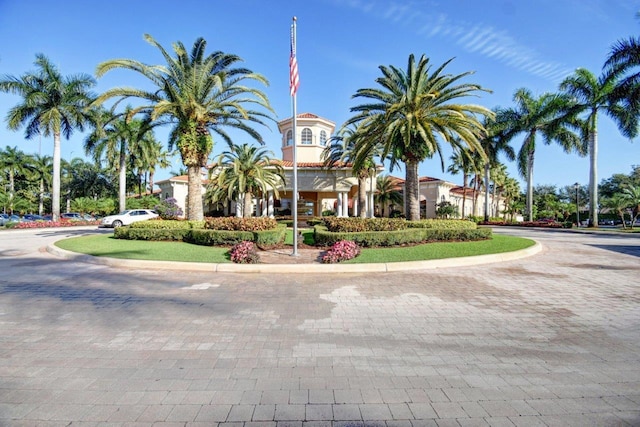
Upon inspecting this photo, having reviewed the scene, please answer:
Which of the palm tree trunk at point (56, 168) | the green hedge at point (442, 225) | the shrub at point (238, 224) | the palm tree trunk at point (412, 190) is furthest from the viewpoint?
the palm tree trunk at point (56, 168)

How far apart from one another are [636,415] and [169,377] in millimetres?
4427

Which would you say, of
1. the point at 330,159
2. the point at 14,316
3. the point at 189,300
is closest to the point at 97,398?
the point at 189,300

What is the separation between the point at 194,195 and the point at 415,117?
1175 centimetres

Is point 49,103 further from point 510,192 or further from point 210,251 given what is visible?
point 510,192

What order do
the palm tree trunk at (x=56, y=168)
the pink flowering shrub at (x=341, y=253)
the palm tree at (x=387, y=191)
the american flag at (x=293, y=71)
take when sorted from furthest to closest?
the palm tree at (x=387, y=191), the palm tree trunk at (x=56, y=168), the american flag at (x=293, y=71), the pink flowering shrub at (x=341, y=253)

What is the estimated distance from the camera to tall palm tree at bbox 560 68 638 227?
25.9 m

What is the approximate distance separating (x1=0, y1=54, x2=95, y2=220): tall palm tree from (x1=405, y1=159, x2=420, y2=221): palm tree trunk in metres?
28.9

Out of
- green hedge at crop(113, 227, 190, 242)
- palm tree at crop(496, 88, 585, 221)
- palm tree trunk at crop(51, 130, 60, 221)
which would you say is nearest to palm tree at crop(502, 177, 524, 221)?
palm tree at crop(496, 88, 585, 221)

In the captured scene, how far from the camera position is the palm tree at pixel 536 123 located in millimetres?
29188

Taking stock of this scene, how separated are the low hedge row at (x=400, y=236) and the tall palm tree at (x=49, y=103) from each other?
93.5 ft

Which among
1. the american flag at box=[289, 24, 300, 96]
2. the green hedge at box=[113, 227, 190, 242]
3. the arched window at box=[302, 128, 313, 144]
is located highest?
the arched window at box=[302, 128, 313, 144]

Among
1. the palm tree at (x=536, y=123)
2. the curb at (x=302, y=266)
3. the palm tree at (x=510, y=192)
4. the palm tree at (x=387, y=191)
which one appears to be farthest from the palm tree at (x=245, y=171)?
the palm tree at (x=510, y=192)

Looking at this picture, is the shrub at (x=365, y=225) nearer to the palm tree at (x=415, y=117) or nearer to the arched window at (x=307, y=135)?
the palm tree at (x=415, y=117)

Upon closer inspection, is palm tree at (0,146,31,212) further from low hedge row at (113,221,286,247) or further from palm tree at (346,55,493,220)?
palm tree at (346,55,493,220)
